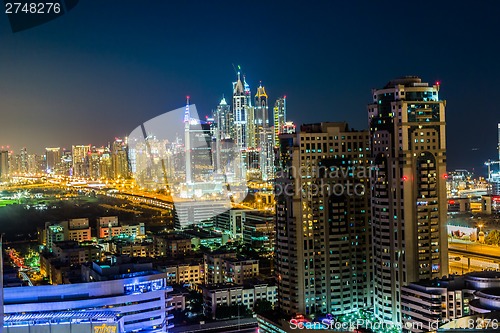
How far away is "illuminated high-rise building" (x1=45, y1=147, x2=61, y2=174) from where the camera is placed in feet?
107

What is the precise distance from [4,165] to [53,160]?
5077mm

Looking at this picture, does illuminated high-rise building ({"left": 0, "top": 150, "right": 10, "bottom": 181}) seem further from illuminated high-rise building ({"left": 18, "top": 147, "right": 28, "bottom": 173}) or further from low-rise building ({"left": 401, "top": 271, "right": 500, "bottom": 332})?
low-rise building ({"left": 401, "top": 271, "right": 500, "bottom": 332})

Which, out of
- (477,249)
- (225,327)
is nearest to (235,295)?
(225,327)

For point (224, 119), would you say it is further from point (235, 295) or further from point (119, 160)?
point (235, 295)

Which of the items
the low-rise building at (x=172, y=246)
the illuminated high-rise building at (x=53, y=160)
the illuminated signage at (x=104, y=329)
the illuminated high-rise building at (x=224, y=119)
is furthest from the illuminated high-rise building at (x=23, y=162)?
the illuminated signage at (x=104, y=329)

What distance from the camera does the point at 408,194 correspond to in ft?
19.0

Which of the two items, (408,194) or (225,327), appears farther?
(225,327)

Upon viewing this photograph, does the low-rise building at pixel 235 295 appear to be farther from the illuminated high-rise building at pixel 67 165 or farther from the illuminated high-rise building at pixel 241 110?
the illuminated high-rise building at pixel 67 165

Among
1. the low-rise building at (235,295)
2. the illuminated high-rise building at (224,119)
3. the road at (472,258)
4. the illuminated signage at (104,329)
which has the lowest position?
the low-rise building at (235,295)

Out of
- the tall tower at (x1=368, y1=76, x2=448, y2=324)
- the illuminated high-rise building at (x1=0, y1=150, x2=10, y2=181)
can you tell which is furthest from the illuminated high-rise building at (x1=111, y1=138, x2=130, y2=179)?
the tall tower at (x1=368, y1=76, x2=448, y2=324)

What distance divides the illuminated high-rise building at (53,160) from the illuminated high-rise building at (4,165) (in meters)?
3.89

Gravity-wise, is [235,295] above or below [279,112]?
below

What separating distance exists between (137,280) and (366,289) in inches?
104

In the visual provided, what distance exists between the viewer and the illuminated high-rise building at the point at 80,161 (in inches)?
1166
